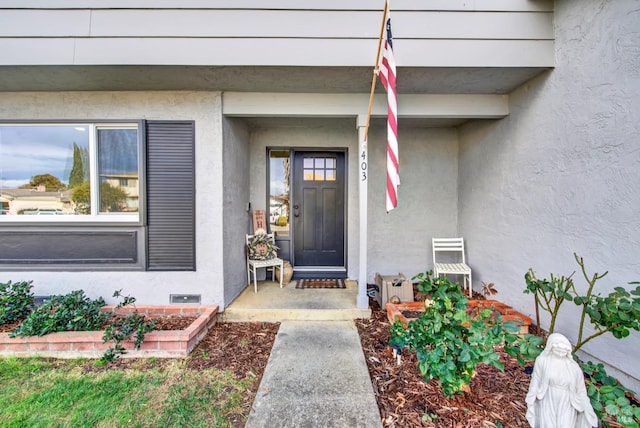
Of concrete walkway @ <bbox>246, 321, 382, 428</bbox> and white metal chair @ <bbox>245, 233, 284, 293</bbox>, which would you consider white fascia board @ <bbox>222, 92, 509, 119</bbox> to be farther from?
concrete walkway @ <bbox>246, 321, 382, 428</bbox>

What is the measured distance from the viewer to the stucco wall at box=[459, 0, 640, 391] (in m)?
1.91

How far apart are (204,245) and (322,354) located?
5.62 ft

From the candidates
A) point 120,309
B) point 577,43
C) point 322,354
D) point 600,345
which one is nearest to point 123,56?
point 120,309

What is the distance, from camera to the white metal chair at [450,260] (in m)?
3.46

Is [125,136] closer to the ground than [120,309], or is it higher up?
higher up

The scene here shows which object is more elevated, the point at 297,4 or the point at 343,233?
the point at 297,4

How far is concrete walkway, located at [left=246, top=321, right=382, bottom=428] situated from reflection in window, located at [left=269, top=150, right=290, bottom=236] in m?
1.81

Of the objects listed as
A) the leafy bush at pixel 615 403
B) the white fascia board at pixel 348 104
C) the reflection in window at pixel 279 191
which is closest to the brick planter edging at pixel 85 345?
the reflection in window at pixel 279 191

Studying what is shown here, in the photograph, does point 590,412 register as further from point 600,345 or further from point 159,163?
point 159,163

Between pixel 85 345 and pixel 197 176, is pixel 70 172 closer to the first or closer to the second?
pixel 197 176

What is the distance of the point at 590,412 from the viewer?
4.30ft

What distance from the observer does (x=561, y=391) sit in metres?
1.33

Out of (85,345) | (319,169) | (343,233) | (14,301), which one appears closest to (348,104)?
(319,169)

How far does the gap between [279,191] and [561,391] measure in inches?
145
